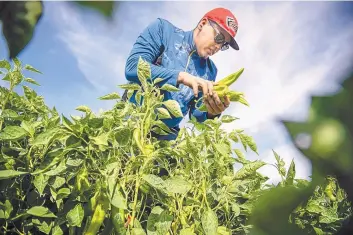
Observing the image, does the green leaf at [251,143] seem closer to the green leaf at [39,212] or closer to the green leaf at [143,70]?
the green leaf at [143,70]

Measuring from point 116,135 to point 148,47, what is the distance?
2.36 feet

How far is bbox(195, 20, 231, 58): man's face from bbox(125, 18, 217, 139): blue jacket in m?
0.03

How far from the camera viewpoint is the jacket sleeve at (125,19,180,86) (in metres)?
1.53

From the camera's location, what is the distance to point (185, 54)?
1.77m

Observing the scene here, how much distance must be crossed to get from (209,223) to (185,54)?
88cm

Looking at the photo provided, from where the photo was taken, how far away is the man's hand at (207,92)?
1.36 metres

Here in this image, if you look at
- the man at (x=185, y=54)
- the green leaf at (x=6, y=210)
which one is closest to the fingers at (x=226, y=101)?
the man at (x=185, y=54)

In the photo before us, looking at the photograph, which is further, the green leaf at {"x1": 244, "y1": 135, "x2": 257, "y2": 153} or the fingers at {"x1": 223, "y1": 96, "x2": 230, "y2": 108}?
the fingers at {"x1": 223, "y1": 96, "x2": 230, "y2": 108}

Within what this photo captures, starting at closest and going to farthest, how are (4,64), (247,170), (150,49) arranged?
1. (247,170)
2. (4,64)
3. (150,49)

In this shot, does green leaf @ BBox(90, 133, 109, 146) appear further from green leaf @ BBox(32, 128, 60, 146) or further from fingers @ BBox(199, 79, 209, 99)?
fingers @ BBox(199, 79, 209, 99)

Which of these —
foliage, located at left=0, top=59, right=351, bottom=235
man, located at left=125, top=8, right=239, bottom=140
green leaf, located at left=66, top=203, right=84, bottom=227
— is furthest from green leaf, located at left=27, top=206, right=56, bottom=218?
man, located at left=125, top=8, right=239, bottom=140

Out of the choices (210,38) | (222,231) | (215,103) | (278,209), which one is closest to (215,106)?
(215,103)

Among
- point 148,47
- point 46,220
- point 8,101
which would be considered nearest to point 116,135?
point 46,220

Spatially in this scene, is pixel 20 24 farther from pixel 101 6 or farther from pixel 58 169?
pixel 58 169
